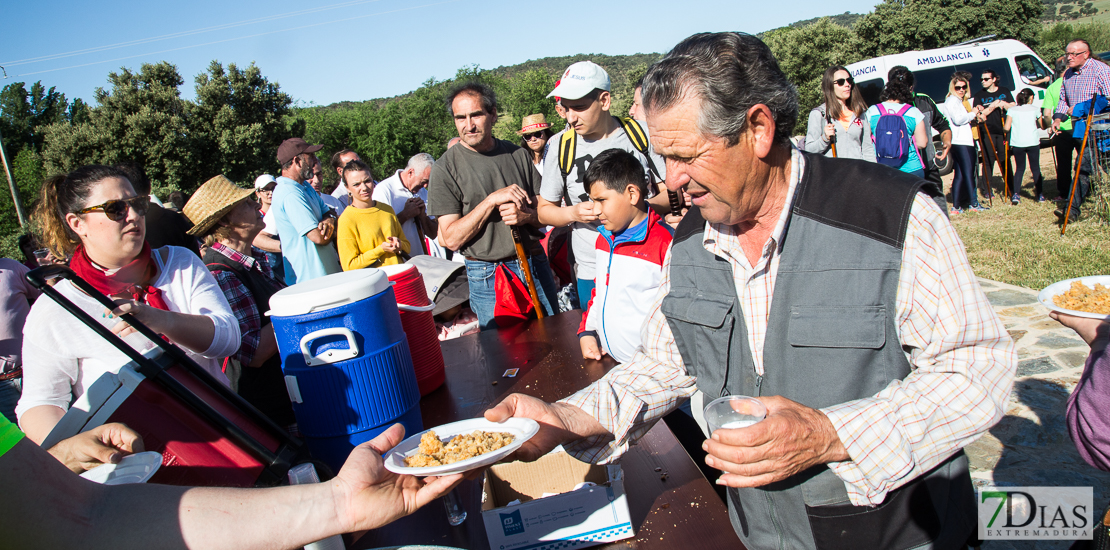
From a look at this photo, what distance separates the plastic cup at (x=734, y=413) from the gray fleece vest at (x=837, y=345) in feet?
0.90

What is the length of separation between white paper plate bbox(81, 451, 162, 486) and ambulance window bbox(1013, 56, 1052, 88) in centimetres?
1755

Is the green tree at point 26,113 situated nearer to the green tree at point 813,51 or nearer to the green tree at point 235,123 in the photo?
the green tree at point 235,123

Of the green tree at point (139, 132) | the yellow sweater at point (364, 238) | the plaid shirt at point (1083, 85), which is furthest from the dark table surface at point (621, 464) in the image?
the green tree at point (139, 132)

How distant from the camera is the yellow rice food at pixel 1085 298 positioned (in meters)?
1.94

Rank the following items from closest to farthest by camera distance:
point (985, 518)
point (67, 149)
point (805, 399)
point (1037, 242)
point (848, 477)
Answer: point (848, 477) → point (805, 399) → point (985, 518) → point (1037, 242) → point (67, 149)

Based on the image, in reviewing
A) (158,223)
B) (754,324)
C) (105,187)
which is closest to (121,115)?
(158,223)

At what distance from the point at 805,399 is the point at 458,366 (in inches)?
73.8

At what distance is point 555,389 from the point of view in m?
2.51

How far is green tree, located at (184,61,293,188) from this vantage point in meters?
34.9

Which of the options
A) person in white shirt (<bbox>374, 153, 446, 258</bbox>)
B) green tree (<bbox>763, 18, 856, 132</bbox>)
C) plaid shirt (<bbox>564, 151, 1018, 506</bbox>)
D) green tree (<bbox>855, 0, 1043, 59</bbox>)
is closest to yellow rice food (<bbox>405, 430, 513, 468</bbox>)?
plaid shirt (<bbox>564, 151, 1018, 506</bbox>)

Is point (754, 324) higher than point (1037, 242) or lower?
higher

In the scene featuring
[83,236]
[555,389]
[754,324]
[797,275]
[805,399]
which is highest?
[83,236]

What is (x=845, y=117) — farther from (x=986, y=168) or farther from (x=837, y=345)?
(x=837, y=345)

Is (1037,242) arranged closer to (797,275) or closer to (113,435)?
(797,275)
